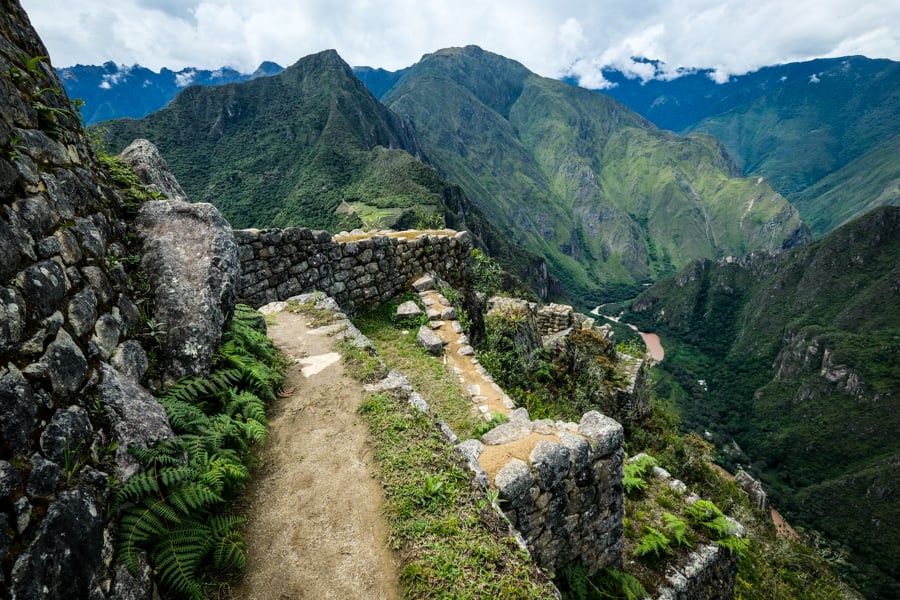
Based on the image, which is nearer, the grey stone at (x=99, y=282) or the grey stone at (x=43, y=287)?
the grey stone at (x=43, y=287)

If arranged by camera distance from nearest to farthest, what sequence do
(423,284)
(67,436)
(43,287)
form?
(67,436) → (43,287) → (423,284)

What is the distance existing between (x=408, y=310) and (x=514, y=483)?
608cm

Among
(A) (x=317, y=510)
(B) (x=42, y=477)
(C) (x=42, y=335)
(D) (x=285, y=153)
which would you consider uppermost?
(D) (x=285, y=153)

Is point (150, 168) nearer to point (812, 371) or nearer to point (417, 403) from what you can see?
point (417, 403)

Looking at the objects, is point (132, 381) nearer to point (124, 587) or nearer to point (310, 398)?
point (124, 587)

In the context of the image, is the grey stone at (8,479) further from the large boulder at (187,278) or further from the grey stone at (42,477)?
the large boulder at (187,278)

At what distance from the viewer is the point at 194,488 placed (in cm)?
333

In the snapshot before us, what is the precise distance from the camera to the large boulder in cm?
460

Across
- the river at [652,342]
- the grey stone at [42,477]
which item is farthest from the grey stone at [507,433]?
the river at [652,342]

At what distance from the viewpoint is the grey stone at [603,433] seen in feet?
19.4

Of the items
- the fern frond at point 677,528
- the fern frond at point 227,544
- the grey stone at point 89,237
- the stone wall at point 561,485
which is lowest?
the fern frond at point 677,528

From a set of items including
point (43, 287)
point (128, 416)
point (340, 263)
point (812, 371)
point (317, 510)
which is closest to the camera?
point (43, 287)

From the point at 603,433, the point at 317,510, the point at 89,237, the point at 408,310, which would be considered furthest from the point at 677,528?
the point at 89,237

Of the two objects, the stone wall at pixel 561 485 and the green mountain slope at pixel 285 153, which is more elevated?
the green mountain slope at pixel 285 153
